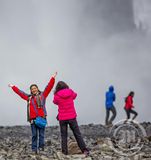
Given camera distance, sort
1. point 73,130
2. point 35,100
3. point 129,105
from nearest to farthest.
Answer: point 73,130
point 35,100
point 129,105

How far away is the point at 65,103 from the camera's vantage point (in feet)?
50.1

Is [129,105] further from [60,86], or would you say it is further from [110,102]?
[60,86]

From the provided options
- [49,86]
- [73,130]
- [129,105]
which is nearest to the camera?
[73,130]

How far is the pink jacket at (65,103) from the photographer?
1523 cm

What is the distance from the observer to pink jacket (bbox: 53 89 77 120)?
1523 cm

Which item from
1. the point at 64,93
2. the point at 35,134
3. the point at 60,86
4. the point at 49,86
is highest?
the point at 49,86

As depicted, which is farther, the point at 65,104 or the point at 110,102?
the point at 110,102

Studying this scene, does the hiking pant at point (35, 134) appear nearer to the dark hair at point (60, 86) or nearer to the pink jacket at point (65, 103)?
the pink jacket at point (65, 103)

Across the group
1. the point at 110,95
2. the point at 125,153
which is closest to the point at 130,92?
the point at 110,95

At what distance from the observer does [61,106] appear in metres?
15.3

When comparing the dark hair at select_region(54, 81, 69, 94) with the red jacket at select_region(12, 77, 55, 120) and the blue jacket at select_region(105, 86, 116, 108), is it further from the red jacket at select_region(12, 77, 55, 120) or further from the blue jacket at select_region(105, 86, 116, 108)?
the blue jacket at select_region(105, 86, 116, 108)

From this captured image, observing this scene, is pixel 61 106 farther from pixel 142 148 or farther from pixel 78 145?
pixel 142 148

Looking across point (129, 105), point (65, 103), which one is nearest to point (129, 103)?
point (129, 105)

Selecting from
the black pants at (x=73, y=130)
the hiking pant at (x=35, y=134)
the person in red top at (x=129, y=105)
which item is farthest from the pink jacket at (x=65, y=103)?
the person in red top at (x=129, y=105)
